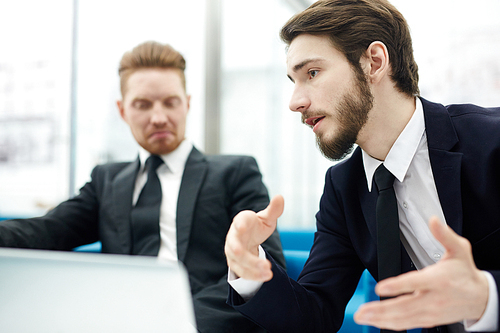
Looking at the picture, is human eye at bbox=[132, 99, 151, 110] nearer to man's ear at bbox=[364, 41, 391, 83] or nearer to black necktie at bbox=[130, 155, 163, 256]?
black necktie at bbox=[130, 155, 163, 256]

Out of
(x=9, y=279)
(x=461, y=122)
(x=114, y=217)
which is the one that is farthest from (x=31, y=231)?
(x=461, y=122)

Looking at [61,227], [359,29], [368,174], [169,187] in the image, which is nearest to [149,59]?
[169,187]

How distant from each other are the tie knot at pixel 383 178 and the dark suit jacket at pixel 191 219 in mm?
454

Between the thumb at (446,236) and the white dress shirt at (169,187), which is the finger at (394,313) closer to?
the thumb at (446,236)

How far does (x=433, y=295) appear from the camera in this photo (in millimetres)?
593

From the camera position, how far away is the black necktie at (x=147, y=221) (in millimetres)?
1515

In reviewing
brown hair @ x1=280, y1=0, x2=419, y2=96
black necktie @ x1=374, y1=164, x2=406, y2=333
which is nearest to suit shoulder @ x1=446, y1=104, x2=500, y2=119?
brown hair @ x1=280, y1=0, x2=419, y2=96

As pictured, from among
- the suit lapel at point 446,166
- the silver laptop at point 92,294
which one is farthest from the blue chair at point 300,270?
the silver laptop at point 92,294

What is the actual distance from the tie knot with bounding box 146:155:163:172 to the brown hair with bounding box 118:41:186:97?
300 millimetres

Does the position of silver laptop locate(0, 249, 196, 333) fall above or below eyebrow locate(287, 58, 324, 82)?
below

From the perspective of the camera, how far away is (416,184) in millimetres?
1068

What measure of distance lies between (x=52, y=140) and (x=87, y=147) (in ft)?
0.74

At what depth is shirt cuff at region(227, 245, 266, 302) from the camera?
0.91m

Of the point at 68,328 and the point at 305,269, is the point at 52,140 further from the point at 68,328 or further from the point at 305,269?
the point at 68,328
